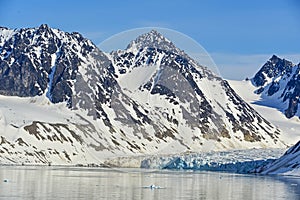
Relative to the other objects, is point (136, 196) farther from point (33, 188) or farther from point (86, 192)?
point (33, 188)

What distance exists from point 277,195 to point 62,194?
86.0ft

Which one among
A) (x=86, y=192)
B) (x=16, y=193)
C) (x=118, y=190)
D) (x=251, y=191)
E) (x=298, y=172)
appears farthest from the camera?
(x=298, y=172)

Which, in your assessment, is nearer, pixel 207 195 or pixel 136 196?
Answer: pixel 136 196

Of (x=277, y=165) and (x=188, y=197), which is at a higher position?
(x=277, y=165)

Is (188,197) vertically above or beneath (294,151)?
beneath

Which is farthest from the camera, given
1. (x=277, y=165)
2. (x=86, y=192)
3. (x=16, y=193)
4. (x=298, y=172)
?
(x=277, y=165)

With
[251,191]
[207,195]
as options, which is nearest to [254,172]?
[251,191]

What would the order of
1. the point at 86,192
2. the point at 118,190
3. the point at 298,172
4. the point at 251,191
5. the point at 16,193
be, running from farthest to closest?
the point at 298,172, the point at 251,191, the point at 118,190, the point at 86,192, the point at 16,193

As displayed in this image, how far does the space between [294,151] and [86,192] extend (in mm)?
111099

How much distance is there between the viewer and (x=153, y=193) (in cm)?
8519

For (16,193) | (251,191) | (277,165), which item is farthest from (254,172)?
(16,193)

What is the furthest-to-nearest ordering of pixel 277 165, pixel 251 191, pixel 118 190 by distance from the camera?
A: 1. pixel 277 165
2. pixel 251 191
3. pixel 118 190

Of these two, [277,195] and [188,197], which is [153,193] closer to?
[188,197]

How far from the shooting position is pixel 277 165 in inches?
7175
